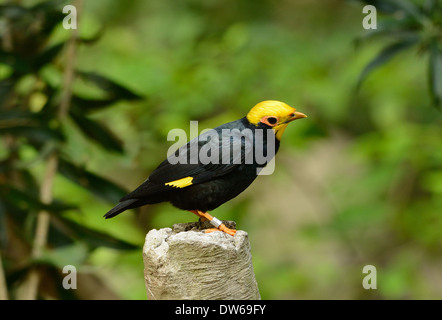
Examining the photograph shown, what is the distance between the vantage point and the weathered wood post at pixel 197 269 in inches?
65.2

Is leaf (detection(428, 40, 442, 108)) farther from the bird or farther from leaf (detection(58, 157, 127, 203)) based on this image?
leaf (detection(58, 157, 127, 203))

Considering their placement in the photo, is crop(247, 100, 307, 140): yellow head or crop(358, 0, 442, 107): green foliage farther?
crop(358, 0, 442, 107): green foliage

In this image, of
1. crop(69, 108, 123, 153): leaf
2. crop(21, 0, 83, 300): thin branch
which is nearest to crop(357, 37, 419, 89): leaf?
crop(69, 108, 123, 153): leaf

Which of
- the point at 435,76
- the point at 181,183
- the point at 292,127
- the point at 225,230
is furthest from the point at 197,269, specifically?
the point at 292,127

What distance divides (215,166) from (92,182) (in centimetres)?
119

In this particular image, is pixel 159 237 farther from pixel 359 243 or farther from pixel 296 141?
pixel 359 243

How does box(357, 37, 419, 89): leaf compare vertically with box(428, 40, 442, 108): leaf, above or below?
above

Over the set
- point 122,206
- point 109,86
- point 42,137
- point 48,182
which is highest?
point 109,86

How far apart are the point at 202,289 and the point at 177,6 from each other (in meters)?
5.08

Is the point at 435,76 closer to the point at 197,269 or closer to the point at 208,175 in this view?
the point at 208,175

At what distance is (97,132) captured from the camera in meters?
2.94

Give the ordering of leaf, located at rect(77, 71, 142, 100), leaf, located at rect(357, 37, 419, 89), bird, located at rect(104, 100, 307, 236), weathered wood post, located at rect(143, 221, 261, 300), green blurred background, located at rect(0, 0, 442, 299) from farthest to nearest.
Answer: green blurred background, located at rect(0, 0, 442, 299), leaf, located at rect(77, 71, 142, 100), leaf, located at rect(357, 37, 419, 89), bird, located at rect(104, 100, 307, 236), weathered wood post, located at rect(143, 221, 261, 300)

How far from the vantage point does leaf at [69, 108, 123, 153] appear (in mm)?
2920

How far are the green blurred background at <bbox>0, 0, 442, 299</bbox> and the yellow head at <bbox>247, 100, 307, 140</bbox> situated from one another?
2.04 meters
